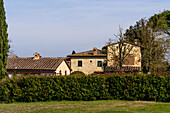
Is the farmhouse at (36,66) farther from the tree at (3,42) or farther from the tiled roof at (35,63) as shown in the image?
the tree at (3,42)

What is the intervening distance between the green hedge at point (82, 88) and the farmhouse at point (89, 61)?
3933 cm

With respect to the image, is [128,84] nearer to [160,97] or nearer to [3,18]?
[160,97]

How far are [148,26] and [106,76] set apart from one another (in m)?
30.4

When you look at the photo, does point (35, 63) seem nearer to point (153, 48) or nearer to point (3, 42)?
point (153, 48)

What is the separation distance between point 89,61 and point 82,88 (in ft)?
134

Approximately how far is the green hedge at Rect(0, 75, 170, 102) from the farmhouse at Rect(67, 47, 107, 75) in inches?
1548

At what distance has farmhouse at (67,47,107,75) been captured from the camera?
5675 cm

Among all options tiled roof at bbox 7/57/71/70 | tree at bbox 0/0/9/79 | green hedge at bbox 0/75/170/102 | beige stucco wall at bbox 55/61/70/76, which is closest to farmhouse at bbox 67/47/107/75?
beige stucco wall at bbox 55/61/70/76

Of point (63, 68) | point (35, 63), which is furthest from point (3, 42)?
point (63, 68)

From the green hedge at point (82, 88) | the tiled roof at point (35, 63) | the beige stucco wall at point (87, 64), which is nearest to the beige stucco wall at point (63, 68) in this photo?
the tiled roof at point (35, 63)

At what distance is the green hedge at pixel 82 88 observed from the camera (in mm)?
16828

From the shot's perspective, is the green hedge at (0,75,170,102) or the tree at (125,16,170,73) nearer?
the green hedge at (0,75,170,102)

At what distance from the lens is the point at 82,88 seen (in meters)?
16.9

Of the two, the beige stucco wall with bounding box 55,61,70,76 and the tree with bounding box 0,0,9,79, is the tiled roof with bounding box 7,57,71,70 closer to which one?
the beige stucco wall with bounding box 55,61,70,76
